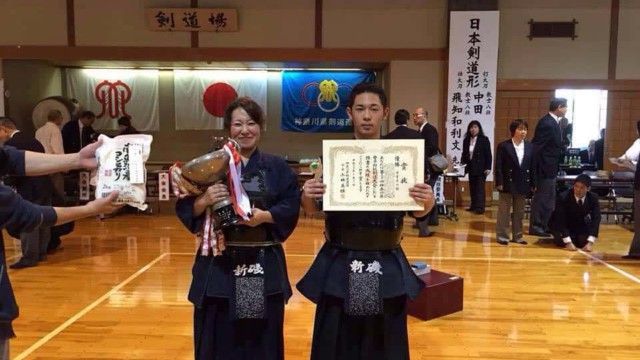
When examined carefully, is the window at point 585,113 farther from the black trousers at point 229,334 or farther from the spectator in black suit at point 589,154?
the black trousers at point 229,334

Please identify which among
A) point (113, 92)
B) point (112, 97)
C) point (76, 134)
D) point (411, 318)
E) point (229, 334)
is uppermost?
point (113, 92)

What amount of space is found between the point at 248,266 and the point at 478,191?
24.8 feet

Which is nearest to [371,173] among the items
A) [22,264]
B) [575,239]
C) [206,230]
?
[206,230]

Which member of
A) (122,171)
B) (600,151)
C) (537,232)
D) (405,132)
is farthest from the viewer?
(600,151)

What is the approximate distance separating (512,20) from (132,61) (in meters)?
7.05

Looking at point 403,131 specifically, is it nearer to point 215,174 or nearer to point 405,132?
point 405,132

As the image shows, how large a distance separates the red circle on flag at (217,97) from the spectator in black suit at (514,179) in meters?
5.72

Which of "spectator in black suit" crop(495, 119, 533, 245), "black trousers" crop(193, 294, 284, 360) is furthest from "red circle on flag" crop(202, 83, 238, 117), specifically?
"black trousers" crop(193, 294, 284, 360)

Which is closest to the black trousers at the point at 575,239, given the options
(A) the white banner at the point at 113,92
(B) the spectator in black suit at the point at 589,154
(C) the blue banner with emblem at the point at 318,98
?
(B) the spectator in black suit at the point at 589,154

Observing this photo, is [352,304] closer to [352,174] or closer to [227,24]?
[352,174]

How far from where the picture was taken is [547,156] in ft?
21.8

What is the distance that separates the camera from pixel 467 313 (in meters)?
4.04

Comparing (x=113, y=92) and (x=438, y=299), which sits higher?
(x=113, y=92)

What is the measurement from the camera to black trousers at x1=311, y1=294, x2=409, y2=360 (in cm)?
208
